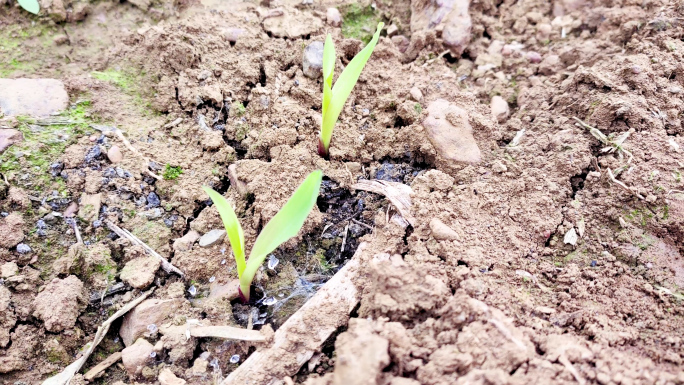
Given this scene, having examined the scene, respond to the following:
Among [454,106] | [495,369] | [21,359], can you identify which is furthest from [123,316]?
[454,106]

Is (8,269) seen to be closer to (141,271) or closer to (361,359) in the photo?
(141,271)

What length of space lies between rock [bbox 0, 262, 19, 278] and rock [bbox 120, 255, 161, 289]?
1.20 ft

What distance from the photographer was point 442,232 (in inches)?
60.8

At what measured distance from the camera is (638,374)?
1182 mm

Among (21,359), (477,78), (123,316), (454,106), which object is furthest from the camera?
(477,78)

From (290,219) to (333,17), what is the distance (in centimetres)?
145

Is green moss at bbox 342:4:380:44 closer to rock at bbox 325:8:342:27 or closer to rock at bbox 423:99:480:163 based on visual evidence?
rock at bbox 325:8:342:27

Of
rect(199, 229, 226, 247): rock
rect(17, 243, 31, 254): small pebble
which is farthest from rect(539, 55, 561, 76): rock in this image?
rect(17, 243, 31, 254): small pebble

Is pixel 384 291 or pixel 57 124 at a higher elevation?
pixel 57 124

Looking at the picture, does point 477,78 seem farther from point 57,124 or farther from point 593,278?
point 57,124

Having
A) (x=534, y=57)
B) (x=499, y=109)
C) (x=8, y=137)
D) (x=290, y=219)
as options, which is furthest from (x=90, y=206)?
(x=534, y=57)

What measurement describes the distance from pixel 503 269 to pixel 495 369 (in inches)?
17.0

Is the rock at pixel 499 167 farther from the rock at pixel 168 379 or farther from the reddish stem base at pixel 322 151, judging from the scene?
the rock at pixel 168 379

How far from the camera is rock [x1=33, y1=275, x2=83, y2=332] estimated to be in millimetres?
1516
